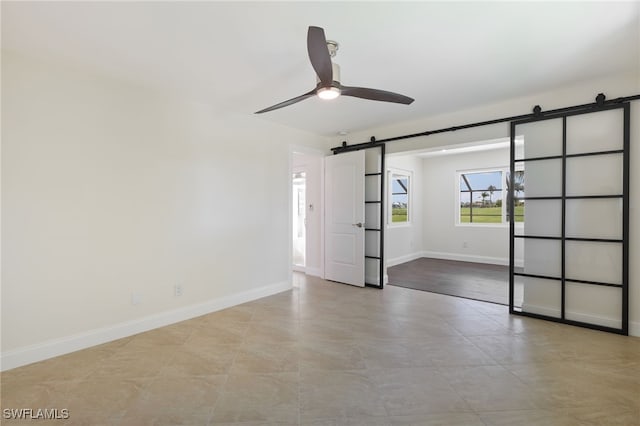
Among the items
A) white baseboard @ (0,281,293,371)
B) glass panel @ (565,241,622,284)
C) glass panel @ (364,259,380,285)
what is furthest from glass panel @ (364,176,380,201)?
glass panel @ (565,241,622,284)

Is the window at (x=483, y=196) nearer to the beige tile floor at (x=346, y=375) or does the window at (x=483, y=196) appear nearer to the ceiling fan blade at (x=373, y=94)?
the beige tile floor at (x=346, y=375)

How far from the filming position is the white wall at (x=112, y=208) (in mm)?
2410

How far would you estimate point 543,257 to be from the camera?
3.38 m

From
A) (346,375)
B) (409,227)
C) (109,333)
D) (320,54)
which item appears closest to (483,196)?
(409,227)

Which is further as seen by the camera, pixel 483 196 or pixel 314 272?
pixel 483 196

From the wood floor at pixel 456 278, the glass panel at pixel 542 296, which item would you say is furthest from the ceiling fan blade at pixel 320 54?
the wood floor at pixel 456 278

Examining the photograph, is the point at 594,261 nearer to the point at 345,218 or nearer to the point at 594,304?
the point at 594,304

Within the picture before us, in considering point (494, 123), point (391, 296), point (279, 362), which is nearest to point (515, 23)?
point (494, 123)

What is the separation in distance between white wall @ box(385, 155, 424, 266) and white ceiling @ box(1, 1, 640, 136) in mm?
3810

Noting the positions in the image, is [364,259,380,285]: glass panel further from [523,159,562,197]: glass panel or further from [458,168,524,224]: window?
[458,168,524,224]: window

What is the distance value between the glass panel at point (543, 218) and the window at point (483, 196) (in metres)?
3.56

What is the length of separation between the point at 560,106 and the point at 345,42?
104 inches

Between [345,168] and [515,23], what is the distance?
3.12 metres

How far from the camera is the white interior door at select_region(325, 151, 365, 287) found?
4.80 m
